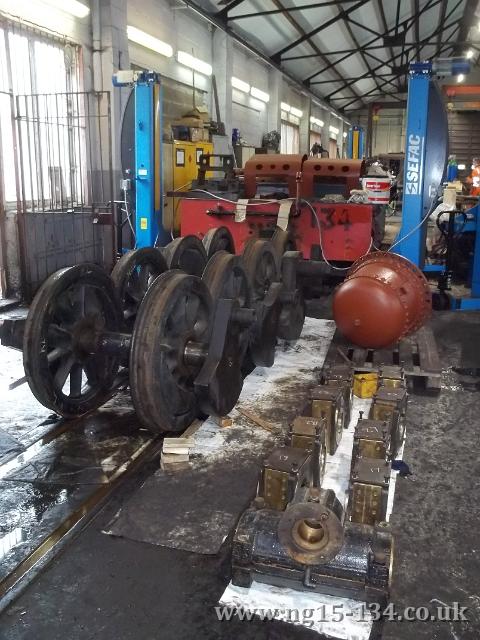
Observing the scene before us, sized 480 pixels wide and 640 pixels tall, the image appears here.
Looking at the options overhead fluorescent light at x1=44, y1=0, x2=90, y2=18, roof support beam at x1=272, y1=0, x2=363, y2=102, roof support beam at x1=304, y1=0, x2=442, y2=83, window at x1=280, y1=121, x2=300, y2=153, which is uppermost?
roof support beam at x1=304, y1=0, x2=442, y2=83

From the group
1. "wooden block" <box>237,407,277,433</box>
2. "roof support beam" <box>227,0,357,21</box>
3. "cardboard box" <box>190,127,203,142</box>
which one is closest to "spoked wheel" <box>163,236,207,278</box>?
"wooden block" <box>237,407,277,433</box>

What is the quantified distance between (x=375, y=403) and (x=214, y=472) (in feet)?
2.96

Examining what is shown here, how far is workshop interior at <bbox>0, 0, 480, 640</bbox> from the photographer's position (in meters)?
1.94

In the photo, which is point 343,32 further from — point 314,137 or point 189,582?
point 189,582

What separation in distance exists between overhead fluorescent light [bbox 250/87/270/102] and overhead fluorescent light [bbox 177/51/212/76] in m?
2.80

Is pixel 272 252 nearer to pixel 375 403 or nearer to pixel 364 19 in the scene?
pixel 375 403

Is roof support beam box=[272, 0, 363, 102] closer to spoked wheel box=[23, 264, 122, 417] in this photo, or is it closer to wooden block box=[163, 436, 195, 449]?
spoked wheel box=[23, 264, 122, 417]

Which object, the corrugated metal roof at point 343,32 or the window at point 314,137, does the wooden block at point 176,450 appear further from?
the window at point 314,137

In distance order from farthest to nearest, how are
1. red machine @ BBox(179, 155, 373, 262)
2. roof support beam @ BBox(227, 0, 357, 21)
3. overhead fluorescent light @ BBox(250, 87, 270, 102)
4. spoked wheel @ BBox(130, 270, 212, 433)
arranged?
1. overhead fluorescent light @ BBox(250, 87, 270, 102)
2. roof support beam @ BBox(227, 0, 357, 21)
3. red machine @ BBox(179, 155, 373, 262)
4. spoked wheel @ BBox(130, 270, 212, 433)

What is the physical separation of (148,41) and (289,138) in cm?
1064

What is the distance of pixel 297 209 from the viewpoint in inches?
237

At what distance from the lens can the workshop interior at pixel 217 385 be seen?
1937 millimetres

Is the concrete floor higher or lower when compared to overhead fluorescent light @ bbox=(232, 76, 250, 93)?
lower

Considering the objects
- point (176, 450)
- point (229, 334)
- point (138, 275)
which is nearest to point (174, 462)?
point (176, 450)
